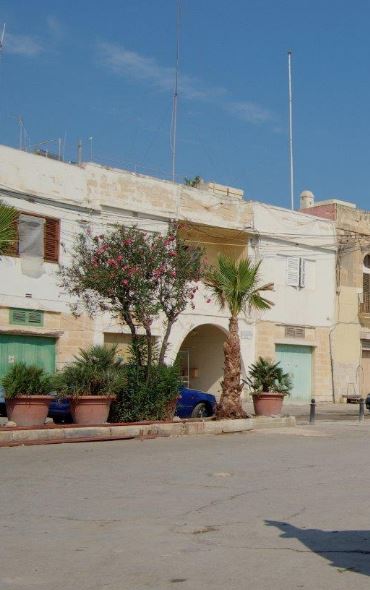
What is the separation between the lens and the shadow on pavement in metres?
6.61

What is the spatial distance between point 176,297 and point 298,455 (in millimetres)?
6214

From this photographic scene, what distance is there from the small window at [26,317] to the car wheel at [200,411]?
7.31m

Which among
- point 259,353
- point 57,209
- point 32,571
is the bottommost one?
point 32,571

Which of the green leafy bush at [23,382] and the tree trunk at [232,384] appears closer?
the green leafy bush at [23,382]

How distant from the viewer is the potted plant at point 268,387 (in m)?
23.0

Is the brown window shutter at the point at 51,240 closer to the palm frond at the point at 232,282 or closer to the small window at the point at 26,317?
the small window at the point at 26,317

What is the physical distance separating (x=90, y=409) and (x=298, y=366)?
2056cm

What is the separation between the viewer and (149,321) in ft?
64.5

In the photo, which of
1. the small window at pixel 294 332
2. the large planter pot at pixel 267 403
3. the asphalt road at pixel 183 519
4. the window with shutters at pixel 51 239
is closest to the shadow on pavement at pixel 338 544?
the asphalt road at pixel 183 519

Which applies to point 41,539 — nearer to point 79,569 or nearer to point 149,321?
point 79,569

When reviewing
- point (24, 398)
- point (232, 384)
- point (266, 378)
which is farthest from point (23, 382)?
point (266, 378)

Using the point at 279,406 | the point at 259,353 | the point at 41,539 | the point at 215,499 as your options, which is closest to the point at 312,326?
the point at 259,353

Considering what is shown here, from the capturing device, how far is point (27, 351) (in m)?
27.7

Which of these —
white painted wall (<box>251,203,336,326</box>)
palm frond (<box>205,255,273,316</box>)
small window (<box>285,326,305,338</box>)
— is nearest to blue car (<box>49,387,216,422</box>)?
palm frond (<box>205,255,273,316</box>)
